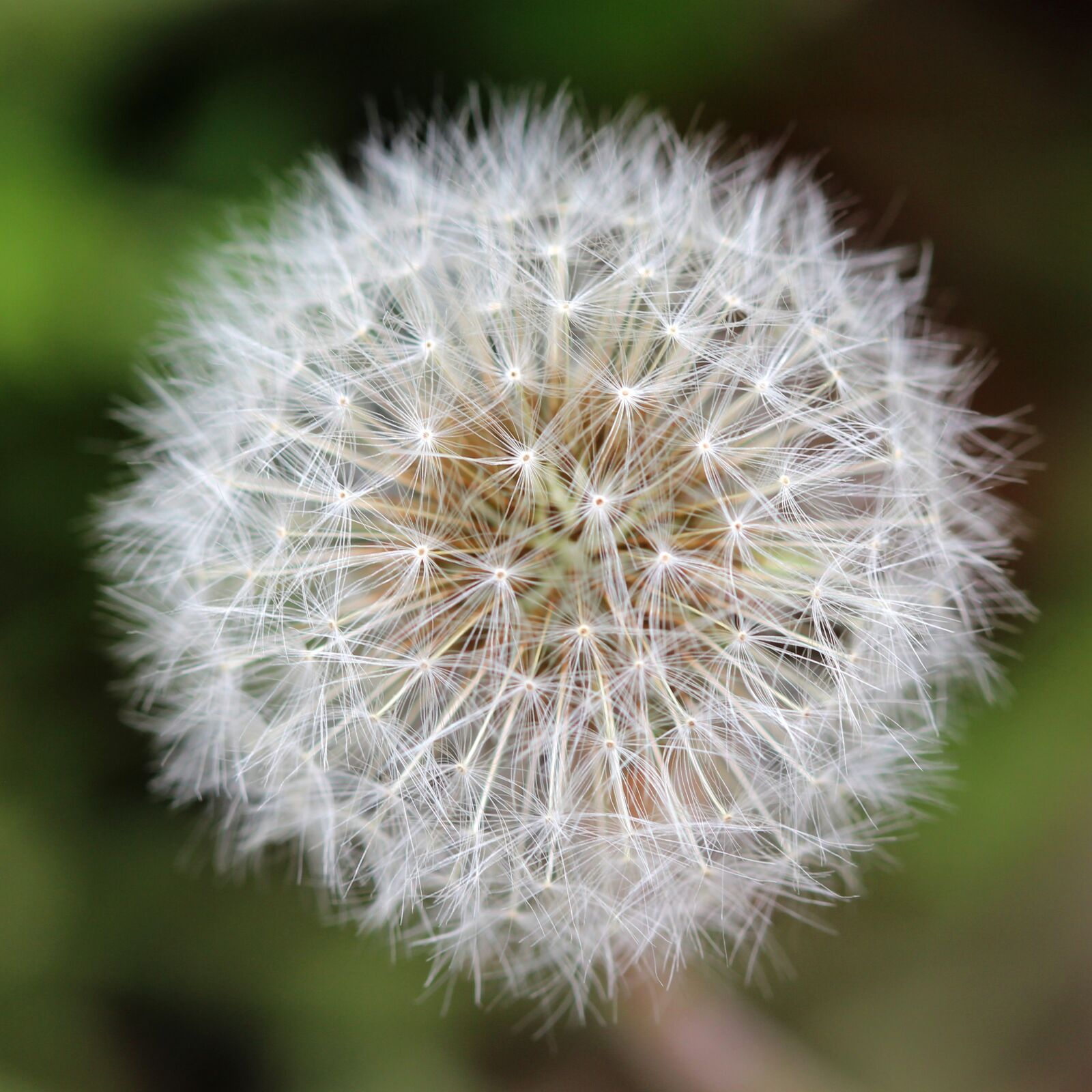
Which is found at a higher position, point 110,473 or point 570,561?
point 570,561

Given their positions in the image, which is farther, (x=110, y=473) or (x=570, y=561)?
(x=110, y=473)

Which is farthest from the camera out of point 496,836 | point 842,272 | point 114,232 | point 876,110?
point 876,110

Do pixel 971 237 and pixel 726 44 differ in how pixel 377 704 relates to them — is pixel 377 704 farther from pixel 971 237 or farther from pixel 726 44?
pixel 971 237

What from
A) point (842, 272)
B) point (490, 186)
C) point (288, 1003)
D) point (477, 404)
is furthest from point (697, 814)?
point (288, 1003)

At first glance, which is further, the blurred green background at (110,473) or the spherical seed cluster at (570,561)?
the blurred green background at (110,473)
